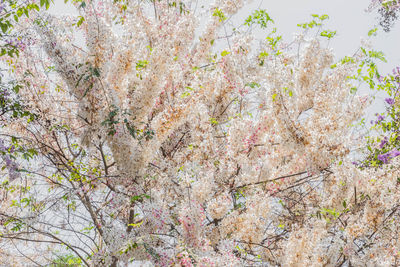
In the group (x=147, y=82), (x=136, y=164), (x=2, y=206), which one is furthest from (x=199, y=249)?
(x=2, y=206)

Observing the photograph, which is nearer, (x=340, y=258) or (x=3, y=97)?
(x=3, y=97)

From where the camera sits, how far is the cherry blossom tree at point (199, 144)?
11.8 ft

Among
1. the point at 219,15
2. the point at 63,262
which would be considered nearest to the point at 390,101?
the point at 219,15

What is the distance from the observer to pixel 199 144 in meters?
4.77

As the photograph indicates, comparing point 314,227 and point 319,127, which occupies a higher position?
point 319,127

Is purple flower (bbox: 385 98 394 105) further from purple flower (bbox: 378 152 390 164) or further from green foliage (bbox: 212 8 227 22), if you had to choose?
green foliage (bbox: 212 8 227 22)

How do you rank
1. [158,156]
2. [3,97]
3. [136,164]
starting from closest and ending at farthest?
[136,164] < [3,97] < [158,156]

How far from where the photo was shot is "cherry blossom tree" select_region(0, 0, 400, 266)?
360 cm

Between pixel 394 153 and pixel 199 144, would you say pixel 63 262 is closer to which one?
pixel 199 144

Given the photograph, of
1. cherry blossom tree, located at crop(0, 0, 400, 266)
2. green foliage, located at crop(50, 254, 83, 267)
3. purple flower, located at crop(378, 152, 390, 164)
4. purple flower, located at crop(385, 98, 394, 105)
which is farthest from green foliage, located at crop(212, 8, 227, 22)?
green foliage, located at crop(50, 254, 83, 267)

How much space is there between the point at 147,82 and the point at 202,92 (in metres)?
1.25

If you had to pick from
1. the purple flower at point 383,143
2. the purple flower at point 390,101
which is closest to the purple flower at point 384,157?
the purple flower at point 383,143

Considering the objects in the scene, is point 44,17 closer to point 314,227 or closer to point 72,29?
point 72,29

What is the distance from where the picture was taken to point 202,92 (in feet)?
16.0
